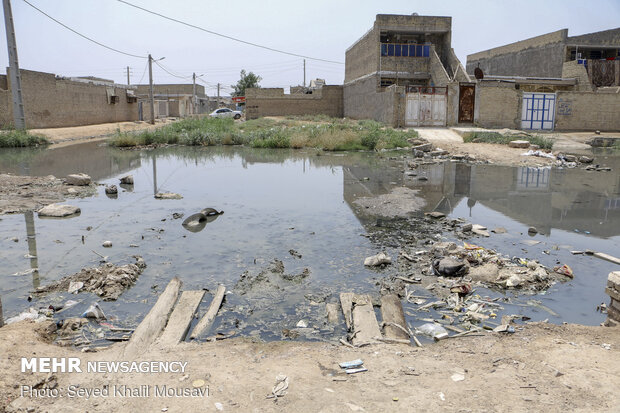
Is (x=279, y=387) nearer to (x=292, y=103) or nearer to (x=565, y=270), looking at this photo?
(x=565, y=270)

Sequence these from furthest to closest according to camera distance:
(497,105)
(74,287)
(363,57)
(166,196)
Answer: (363,57) < (497,105) < (166,196) < (74,287)

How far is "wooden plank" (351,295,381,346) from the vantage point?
3801mm

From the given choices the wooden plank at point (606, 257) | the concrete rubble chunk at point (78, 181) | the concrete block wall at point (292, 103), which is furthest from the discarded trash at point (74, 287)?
the concrete block wall at point (292, 103)

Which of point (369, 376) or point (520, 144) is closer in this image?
point (369, 376)

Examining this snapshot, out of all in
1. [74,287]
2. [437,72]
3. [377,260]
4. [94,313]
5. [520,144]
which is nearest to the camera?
[94,313]

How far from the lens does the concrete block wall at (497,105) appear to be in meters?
Result: 25.4

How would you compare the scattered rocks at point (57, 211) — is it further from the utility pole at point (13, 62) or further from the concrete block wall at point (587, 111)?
the concrete block wall at point (587, 111)

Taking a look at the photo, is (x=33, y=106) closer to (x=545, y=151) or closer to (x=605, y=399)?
(x=545, y=151)

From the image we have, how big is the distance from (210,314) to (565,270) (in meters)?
4.11

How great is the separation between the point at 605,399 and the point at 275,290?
307cm

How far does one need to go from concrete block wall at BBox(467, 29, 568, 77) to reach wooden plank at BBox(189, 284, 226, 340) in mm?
31767

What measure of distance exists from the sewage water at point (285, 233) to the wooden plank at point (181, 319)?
16 cm

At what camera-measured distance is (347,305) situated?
14.6ft

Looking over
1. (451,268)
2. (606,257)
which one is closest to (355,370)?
(451,268)
